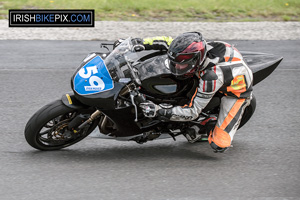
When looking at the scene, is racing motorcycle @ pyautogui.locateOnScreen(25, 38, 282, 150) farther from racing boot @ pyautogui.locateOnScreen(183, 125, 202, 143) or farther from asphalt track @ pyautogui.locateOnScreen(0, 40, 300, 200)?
asphalt track @ pyautogui.locateOnScreen(0, 40, 300, 200)

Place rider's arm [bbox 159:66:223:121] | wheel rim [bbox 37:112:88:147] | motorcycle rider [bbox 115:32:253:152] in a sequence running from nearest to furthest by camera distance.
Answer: motorcycle rider [bbox 115:32:253:152] → rider's arm [bbox 159:66:223:121] → wheel rim [bbox 37:112:88:147]

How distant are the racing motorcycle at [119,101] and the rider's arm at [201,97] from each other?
143 millimetres

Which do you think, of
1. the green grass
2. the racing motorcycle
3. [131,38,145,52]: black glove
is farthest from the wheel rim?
the green grass

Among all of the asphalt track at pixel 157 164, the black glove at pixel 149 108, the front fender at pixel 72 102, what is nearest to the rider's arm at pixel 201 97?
the black glove at pixel 149 108

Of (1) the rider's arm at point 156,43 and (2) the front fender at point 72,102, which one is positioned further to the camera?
(1) the rider's arm at point 156,43

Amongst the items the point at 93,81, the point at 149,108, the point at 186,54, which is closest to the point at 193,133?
the point at 149,108

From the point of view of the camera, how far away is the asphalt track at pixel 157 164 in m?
5.00

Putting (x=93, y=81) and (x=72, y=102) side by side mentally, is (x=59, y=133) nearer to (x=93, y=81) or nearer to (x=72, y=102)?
(x=72, y=102)

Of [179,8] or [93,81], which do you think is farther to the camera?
[179,8]

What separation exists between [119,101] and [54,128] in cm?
74

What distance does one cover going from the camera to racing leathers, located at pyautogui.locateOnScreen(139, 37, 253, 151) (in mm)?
5273

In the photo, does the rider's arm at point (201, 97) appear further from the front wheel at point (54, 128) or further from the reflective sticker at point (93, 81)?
the front wheel at point (54, 128)

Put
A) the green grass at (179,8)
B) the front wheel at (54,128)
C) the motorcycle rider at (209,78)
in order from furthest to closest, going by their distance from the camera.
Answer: the green grass at (179,8) < the front wheel at (54,128) < the motorcycle rider at (209,78)

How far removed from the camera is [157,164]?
5.59m
